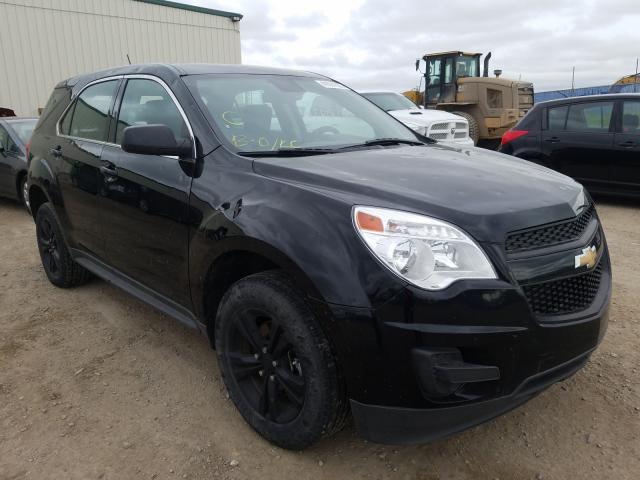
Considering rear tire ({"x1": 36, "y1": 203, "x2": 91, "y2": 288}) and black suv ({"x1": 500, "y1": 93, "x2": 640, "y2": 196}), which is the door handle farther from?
black suv ({"x1": 500, "y1": 93, "x2": 640, "y2": 196})

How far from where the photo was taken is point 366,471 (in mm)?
2246

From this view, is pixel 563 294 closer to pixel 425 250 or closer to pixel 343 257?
pixel 425 250

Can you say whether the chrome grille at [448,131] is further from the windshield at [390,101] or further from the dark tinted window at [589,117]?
the dark tinted window at [589,117]

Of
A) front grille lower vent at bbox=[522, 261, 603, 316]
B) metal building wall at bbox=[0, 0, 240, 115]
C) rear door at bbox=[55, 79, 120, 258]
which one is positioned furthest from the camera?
metal building wall at bbox=[0, 0, 240, 115]

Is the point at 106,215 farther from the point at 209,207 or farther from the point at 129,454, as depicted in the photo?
the point at 129,454

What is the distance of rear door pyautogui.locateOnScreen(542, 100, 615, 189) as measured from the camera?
23.4 ft

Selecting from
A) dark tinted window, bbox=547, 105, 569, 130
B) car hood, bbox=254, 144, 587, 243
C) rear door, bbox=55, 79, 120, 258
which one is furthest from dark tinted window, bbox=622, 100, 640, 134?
rear door, bbox=55, 79, 120, 258

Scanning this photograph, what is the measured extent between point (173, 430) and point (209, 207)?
1.08 m

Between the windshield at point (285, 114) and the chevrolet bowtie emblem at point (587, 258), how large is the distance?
1.32m

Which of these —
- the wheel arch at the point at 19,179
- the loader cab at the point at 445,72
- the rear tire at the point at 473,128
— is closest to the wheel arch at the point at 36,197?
the wheel arch at the point at 19,179

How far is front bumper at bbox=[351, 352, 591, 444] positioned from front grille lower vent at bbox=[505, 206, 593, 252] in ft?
1.58

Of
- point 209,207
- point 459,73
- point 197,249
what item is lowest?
point 197,249

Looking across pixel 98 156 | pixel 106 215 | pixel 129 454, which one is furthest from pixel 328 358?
pixel 98 156

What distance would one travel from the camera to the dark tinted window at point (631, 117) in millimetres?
6941
